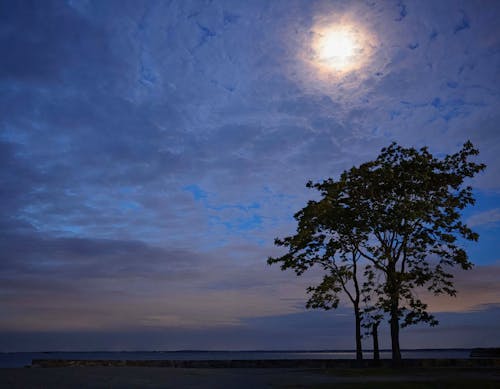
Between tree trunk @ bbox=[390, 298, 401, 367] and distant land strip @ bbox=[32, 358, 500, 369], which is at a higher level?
tree trunk @ bbox=[390, 298, 401, 367]

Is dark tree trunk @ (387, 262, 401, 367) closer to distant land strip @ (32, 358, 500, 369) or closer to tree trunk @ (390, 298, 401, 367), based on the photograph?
tree trunk @ (390, 298, 401, 367)

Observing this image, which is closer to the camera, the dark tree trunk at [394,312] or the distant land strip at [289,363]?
the distant land strip at [289,363]

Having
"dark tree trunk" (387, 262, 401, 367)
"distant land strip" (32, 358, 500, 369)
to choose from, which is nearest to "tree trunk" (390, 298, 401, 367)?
"dark tree trunk" (387, 262, 401, 367)

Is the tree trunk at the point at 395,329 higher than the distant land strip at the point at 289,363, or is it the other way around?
the tree trunk at the point at 395,329

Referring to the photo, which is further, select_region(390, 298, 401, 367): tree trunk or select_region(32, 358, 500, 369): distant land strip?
select_region(390, 298, 401, 367): tree trunk

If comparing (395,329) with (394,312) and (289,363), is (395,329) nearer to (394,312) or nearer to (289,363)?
(394,312)

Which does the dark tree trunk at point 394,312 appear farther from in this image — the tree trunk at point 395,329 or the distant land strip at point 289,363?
the distant land strip at point 289,363

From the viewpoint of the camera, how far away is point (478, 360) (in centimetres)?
2930

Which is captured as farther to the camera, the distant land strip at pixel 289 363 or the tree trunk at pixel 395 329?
the tree trunk at pixel 395 329

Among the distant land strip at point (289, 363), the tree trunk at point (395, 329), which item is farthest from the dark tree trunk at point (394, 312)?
the distant land strip at point (289, 363)

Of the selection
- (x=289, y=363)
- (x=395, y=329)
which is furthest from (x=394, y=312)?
(x=289, y=363)

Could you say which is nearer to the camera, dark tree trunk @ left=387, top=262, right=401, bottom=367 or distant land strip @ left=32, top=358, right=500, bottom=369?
distant land strip @ left=32, top=358, right=500, bottom=369

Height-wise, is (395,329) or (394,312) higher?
(394,312)

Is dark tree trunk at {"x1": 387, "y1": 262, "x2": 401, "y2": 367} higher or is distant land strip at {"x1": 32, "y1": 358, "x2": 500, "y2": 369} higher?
dark tree trunk at {"x1": 387, "y1": 262, "x2": 401, "y2": 367}
